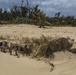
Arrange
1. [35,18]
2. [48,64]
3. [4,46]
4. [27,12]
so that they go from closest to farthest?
1. [48,64]
2. [4,46]
3. [35,18]
4. [27,12]

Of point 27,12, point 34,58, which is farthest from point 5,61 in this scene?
point 27,12

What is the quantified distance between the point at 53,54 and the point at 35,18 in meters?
13.6

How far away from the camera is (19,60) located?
8.93 meters

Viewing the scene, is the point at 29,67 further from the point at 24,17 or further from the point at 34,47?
the point at 24,17

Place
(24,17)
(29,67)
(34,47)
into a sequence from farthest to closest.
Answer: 1. (24,17)
2. (34,47)
3. (29,67)

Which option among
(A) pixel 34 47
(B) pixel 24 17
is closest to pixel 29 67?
(A) pixel 34 47

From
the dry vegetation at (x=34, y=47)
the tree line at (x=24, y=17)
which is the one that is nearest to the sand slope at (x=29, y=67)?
the dry vegetation at (x=34, y=47)

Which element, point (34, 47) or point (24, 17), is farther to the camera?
point (24, 17)

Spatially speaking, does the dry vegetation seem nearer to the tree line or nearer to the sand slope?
the sand slope

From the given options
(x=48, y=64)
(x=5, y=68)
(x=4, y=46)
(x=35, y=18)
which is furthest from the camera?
(x=35, y=18)

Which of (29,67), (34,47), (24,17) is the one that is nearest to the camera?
(29,67)

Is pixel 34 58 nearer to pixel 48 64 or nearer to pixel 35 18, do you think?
pixel 48 64

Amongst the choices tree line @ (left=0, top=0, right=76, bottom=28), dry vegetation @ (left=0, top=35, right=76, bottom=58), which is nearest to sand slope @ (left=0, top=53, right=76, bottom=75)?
dry vegetation @ (left=0, top=35, right=76, bottom=58)

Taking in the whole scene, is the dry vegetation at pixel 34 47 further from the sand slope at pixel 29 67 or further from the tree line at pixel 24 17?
the tree line at pixel 24 17
